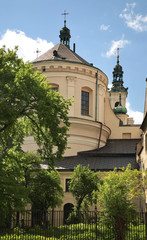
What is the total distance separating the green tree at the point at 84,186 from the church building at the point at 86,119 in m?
4.76

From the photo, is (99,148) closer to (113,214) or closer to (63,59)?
(63,59)

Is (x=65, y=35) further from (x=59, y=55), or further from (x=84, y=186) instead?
(x=84, y=186)

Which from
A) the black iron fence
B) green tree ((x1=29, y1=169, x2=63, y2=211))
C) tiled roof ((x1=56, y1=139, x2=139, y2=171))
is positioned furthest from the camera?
tiled roof ((x1=56, y1=139, x2=139, y2=171))

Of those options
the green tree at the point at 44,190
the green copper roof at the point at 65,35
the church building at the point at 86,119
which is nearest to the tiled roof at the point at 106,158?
the church building at the point at 86,119

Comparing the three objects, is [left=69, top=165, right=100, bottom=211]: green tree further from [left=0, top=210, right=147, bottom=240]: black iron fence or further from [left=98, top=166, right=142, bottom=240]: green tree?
[left=98, top=166, right=142, bottom=240]: green tree

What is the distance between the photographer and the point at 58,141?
1694 centimetres

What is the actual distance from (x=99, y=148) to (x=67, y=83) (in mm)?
7133

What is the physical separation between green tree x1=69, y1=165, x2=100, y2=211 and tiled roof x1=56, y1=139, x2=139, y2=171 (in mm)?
4245

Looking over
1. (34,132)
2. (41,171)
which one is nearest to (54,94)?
(34,132)

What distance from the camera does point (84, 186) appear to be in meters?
22.3

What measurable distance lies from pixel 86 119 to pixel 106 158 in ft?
14.1

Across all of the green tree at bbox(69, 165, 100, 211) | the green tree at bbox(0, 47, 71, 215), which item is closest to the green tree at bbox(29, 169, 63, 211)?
the green tree at bbox(69, 165, 100, 211)

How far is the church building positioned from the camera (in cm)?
2988

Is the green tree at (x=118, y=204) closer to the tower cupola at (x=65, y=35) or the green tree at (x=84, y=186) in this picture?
the green tree at (x=84, y=186)
